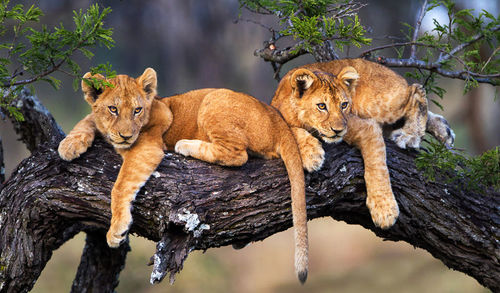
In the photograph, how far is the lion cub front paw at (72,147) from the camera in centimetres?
376

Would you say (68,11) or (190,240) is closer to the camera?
(190,240)

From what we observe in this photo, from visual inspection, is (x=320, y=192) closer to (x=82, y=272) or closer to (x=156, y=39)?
(x=82, y=272)

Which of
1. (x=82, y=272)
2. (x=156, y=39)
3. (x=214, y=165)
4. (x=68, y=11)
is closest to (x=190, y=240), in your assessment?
(x=214, y=165)

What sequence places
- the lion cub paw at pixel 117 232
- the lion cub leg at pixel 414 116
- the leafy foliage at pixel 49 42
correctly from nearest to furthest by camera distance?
1. the leafy foliage at pixel 49 42
2. the lion cub paw at pixel 117 232
3. the lion cub leg at pixel 414 116

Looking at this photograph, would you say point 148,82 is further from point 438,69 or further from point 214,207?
point 438,69

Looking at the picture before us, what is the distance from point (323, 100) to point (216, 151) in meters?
0.91

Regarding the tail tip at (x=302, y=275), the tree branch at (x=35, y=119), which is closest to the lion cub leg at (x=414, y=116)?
the tail tip at (x=302, y=275)

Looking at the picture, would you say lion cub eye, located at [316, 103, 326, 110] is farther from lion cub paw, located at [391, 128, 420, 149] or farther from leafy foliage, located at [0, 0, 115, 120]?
leafy foliage, located at [0, 0, 115, 120]

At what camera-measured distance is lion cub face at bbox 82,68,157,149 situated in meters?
3.85

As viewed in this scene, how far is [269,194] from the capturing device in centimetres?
381

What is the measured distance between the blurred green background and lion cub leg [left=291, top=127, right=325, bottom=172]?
5.72 metres

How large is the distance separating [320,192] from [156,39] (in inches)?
408

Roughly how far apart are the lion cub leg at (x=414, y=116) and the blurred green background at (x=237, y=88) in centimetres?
519

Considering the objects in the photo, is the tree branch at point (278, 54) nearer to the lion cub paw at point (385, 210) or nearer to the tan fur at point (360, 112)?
the tan fur at point (360, 112)
